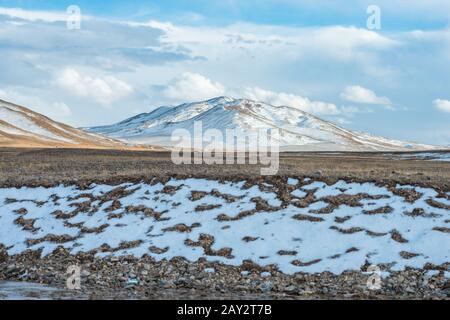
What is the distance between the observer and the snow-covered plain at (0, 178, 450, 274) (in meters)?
21.2

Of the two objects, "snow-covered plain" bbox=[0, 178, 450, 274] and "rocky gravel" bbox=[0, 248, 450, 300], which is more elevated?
"snow-covered plain" bbox=[0, 178, 450, 274]

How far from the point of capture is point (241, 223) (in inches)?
938

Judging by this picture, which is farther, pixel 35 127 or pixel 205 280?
pixel 35 127

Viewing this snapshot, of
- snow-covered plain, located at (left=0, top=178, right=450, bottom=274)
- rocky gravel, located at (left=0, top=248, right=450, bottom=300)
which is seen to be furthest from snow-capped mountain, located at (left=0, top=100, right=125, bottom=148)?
rocky gravel, located at (left=0, top=248, right=450, bottom=300)

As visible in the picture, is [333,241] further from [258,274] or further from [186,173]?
[186,173]

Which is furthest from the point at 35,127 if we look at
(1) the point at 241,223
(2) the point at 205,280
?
(2) the point at 205,280

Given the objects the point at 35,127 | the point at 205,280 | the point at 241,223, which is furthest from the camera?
the point at 35,127

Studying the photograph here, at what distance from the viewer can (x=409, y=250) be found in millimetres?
20984

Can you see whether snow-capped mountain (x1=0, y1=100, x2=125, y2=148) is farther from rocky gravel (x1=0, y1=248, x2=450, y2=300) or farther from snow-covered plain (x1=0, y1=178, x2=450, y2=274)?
rocky gravel (x1=0, y1=248, x2=450, y2=300)

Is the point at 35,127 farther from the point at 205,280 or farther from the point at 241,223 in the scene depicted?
the point at 205,280

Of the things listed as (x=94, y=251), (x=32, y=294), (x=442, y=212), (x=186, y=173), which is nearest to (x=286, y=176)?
(x=186, y=173)

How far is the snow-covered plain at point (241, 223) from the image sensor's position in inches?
835

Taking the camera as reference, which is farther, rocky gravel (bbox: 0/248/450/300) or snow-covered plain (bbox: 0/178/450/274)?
snow-covered plain (bbox: 0/178/450/274)
